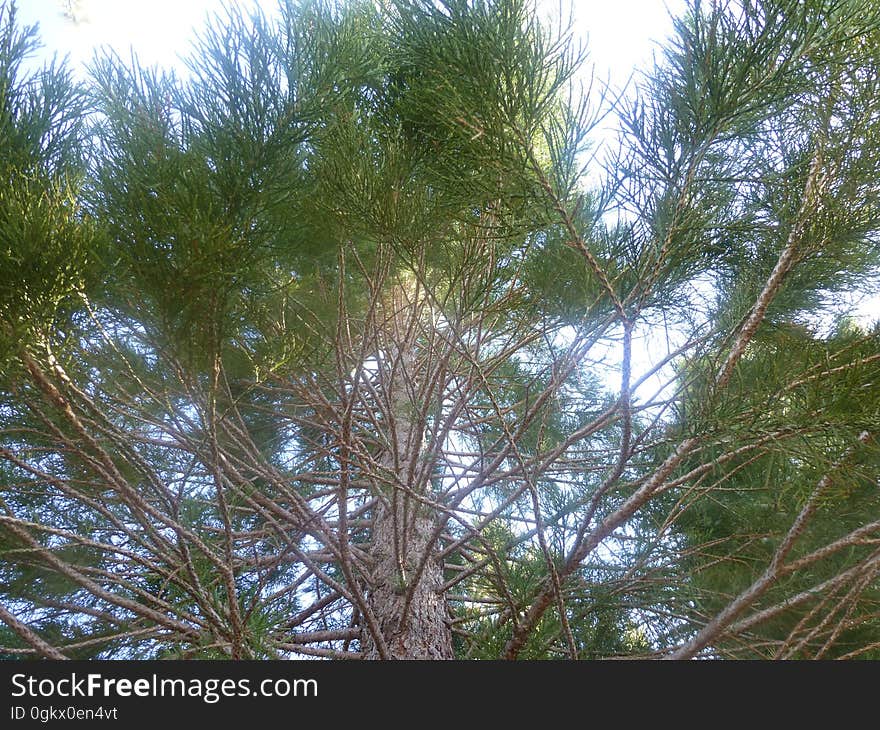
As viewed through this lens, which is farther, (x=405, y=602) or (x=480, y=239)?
(x=405, y=602)

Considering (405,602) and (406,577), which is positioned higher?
(406,577)

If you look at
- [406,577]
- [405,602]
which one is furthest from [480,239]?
[406,577]

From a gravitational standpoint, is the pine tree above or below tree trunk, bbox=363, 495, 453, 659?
above

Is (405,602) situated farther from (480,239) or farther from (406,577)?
(480,239)

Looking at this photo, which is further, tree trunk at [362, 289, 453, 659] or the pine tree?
tree trunk at [362, 289, 453, 659]

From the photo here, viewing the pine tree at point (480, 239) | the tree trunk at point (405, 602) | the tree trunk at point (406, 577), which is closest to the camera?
the pine tree at point (480, 239)

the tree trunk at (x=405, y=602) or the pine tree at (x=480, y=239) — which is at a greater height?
the pine tree at (x=480, y=239)

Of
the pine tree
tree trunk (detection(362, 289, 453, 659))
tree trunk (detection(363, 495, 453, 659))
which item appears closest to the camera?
the pine tree

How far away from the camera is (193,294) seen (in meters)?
1.65

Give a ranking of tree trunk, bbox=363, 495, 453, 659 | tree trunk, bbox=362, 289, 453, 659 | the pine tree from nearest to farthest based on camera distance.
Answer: the pine tree < tree trunk, bbox=362, 289, 453, 659 < tree trunk, bbox=363, 495, 453, 659

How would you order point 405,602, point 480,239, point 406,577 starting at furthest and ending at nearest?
point 406,577 → point 405,602 → point 480,239

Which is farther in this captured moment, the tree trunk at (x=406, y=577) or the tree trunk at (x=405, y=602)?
the tree trunk at (x=405, y=602)

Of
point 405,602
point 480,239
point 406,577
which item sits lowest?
point 405,602

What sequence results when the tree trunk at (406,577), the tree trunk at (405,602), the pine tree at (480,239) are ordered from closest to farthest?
the pine tree at (480,239)
the tree trunk at (406,577)
the tree trunk at (405,602)
